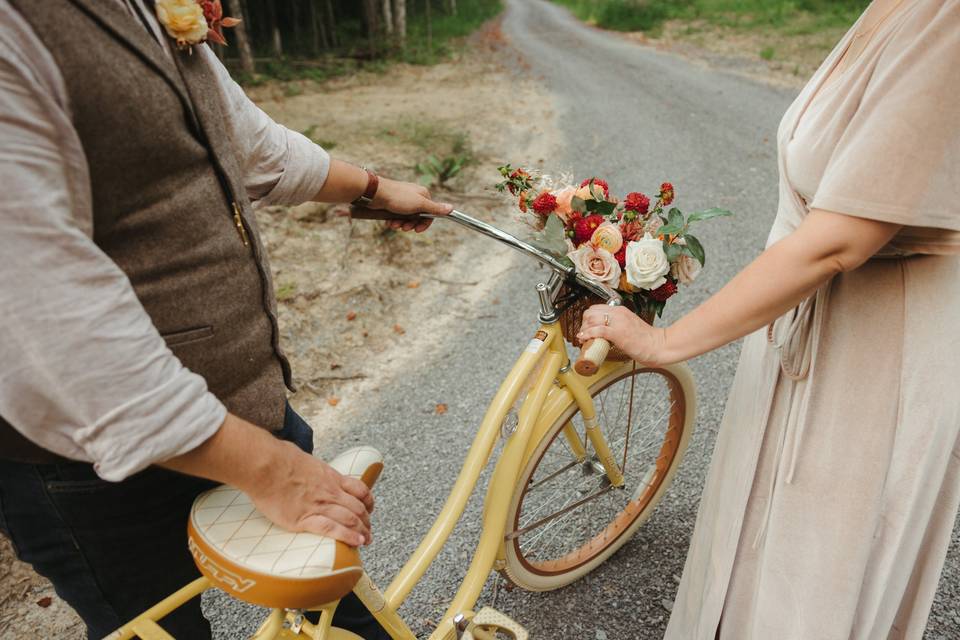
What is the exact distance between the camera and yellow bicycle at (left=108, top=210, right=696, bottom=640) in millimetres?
1062

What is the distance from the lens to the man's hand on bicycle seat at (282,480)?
92 centimetres

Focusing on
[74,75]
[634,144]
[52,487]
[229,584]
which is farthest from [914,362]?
[634,144]

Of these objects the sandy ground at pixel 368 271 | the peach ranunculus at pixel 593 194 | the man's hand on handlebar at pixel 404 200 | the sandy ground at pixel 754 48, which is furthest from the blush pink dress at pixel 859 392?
the sandy ground at pixel 754 48

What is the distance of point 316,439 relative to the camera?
308cm

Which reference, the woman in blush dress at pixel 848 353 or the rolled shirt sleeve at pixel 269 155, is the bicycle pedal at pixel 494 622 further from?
the rolled shirt sleeve at pixel 269 155

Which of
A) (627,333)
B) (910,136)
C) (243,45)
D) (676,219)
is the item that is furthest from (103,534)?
(243,45)

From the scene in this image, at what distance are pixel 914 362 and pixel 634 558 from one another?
1492 millimetres

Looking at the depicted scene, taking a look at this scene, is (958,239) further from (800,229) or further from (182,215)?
(182,215)

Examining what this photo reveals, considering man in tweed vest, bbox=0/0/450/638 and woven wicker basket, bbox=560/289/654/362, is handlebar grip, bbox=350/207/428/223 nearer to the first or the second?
man in tweed vest, bbox=0/0/450/638

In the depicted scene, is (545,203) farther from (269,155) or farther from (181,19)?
(181,19)

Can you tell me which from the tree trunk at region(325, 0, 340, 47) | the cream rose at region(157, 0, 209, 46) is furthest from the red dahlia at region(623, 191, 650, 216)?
the tree trunk at region(325, 0, 340, 47)

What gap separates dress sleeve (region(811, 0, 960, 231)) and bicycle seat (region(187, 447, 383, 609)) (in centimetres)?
110

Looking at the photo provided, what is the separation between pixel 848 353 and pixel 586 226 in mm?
686

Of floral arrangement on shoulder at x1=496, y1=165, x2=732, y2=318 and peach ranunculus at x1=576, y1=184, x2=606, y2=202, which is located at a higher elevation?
peach ranunculus at x1=576, y1=184, x2=606, y2=202
